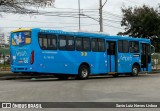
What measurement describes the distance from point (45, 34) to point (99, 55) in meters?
5.30

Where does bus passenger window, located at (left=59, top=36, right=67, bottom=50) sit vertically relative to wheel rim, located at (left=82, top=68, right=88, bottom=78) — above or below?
above

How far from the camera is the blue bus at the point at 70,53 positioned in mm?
22875

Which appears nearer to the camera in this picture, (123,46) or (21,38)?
(21,38)

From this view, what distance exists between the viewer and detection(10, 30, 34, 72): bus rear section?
22.8 meters

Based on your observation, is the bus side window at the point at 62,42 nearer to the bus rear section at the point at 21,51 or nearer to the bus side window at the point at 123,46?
the bus rear section at the point at 21,51

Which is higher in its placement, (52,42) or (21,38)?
(21,38)

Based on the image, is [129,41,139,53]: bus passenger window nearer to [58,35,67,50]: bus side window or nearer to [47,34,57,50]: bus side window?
[58,35,67,50]: bus side window

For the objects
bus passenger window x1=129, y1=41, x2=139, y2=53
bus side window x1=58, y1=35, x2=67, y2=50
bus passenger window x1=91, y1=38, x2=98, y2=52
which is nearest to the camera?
bus side window x1=58, y1=35, x2=67, y2=50

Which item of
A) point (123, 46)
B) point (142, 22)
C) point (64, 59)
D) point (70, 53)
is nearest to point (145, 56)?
point (123, 46)

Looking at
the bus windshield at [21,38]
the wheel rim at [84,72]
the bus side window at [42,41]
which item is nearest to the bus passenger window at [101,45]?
the wheel rim at [84,72]

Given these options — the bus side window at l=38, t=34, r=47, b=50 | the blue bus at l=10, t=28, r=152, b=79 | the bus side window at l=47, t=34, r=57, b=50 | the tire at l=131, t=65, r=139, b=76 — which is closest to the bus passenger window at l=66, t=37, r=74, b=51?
the blue bus at l=10, t=28, r=152, b=79

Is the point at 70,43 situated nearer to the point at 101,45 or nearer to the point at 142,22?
the point at 101,45

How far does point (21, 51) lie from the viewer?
23.3m

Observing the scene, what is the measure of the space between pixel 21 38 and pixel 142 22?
30183mm
